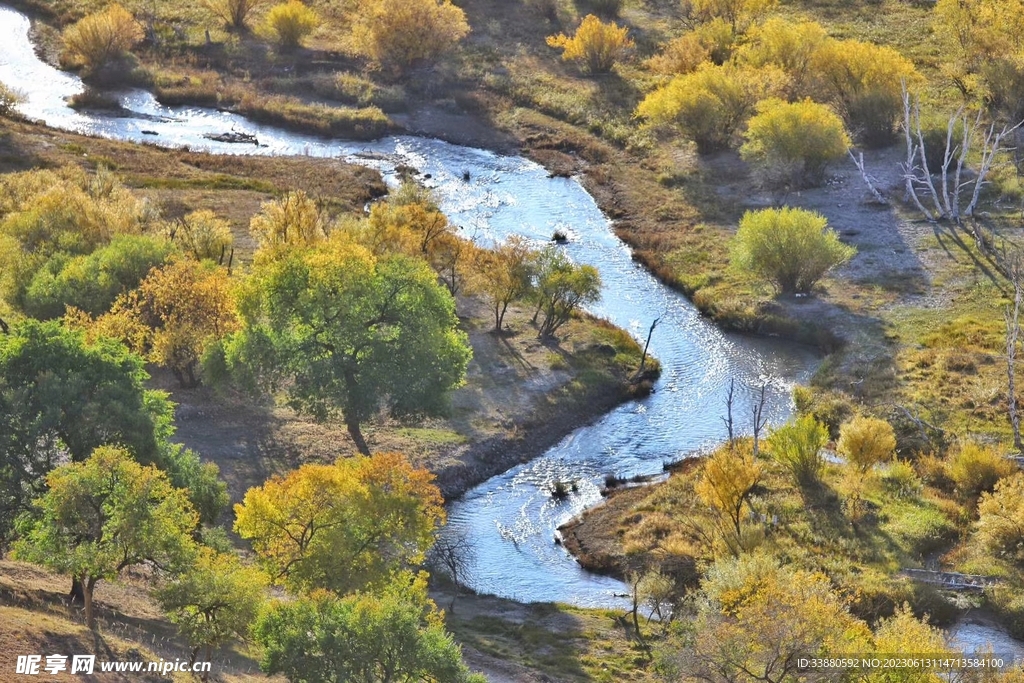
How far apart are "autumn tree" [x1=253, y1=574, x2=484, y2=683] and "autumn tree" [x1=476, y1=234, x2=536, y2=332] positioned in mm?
37344

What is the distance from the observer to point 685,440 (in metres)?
68.6

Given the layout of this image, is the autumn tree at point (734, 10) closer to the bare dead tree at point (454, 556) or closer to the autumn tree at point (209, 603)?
the bare dead tree at point (454, 556)

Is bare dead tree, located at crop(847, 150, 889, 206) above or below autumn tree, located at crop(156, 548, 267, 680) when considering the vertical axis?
above

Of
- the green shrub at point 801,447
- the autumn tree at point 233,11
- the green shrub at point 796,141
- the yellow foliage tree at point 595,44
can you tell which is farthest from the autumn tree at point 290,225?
the autumn tree at point 233,11

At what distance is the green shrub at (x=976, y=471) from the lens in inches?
2405

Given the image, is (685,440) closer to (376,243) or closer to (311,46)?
(376,243)

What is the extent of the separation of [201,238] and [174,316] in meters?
13.9

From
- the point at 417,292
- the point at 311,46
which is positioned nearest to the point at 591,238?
the point at 417,292

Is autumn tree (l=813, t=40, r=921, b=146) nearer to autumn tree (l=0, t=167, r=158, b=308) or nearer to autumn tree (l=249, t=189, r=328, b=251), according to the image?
autumn tree (l=249, t=189, r=328, b=251)

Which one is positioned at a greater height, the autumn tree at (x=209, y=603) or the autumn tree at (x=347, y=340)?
the autumn tree at (x=347, y=340)

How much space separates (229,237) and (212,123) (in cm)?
3956

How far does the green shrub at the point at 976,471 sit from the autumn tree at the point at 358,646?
3045 cm

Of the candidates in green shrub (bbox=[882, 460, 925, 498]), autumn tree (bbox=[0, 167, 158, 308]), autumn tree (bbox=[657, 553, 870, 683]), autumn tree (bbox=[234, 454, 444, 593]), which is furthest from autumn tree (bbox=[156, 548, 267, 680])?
autumn tree (bbox=[0, 167, 158, 308])

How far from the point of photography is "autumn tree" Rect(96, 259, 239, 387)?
6562 centimetres
